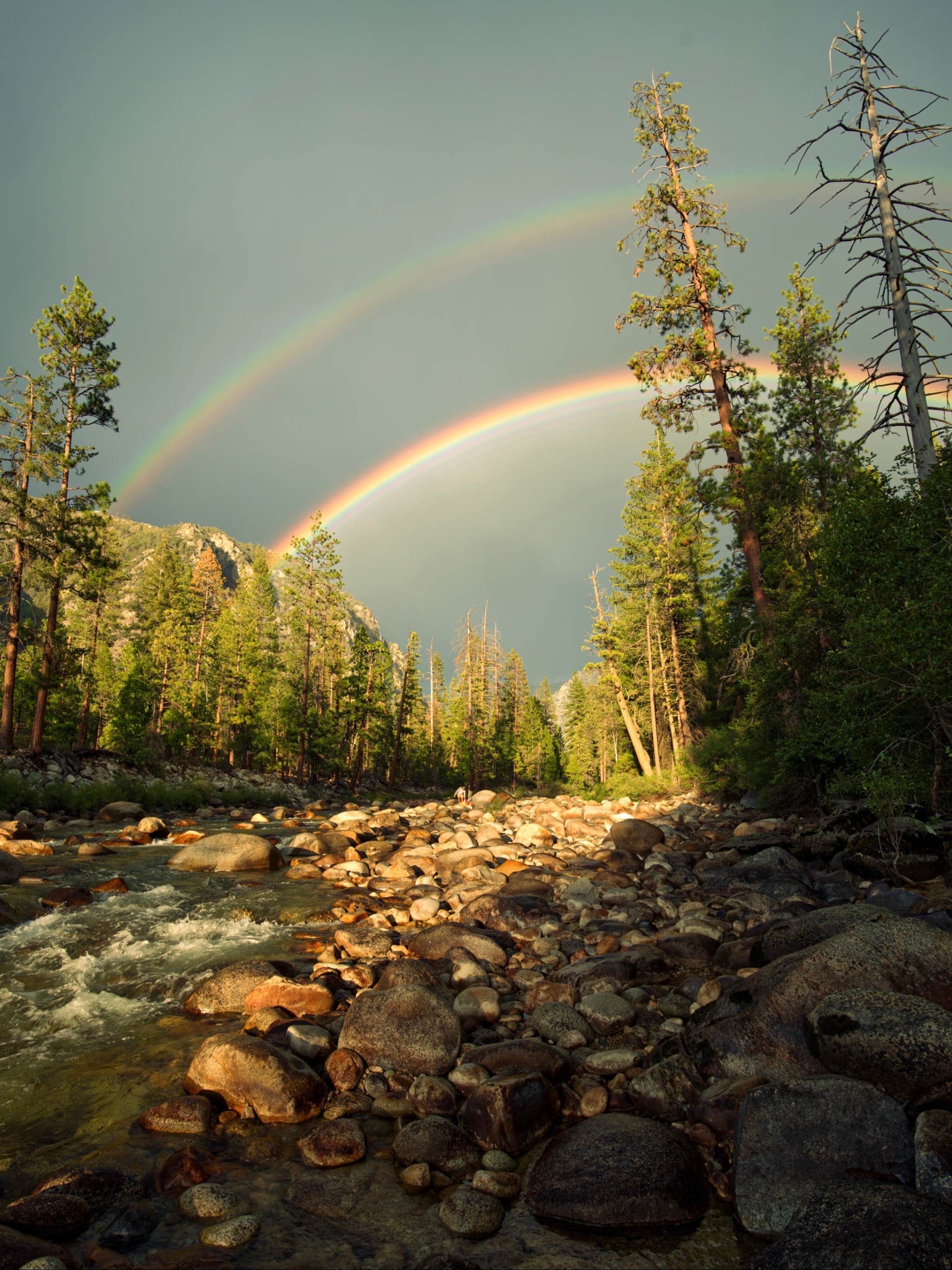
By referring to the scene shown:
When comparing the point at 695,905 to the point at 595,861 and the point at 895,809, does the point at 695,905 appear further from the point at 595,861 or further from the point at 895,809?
the point at 595,861

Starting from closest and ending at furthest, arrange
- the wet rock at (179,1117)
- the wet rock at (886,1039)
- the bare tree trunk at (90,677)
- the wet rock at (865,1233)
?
the wet rock at (865,1233) < the wet rock at (886,1039) < the wet rock at (179,1117) < the bare tree trunk at (90,677)

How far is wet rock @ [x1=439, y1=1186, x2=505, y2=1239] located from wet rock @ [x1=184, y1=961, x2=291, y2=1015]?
380 cm

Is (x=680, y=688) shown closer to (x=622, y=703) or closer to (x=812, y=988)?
(x=622, y=703)

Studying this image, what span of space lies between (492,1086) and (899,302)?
45.7ft

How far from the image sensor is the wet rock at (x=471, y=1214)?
11.8 ft

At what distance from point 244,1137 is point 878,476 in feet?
41.8

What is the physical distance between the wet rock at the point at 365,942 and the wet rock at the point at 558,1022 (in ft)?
9.42

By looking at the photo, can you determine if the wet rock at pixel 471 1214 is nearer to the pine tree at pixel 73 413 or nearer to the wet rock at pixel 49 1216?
the wet rock at pixel 49 1216

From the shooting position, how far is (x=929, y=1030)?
3.94 m

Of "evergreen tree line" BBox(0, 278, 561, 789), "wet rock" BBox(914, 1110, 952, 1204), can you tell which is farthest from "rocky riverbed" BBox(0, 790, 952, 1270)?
"evergreen tree line" BBox(0, 278, 561, 789)

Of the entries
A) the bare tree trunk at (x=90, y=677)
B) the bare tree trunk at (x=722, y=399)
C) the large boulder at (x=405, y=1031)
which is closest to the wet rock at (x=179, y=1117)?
the large boulder at (x=405, y=1031)

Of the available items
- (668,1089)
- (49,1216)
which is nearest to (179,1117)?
(49,1216)

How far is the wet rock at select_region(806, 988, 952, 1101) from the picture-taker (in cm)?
385

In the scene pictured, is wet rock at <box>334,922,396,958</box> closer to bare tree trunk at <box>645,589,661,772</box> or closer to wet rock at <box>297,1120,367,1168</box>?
wet rock at <box>297,1120,367,1168</box>
